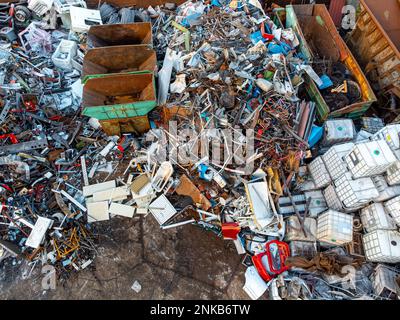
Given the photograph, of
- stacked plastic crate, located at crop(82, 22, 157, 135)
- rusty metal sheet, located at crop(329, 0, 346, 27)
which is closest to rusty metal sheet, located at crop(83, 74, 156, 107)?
stacked plastic crate, located at crop(82, 22, 157, 135)

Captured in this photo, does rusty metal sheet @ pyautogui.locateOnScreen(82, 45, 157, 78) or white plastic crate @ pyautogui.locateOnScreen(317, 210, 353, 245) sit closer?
white plastic crate @ pyautogui.locateOnScreen(317, 210, 353, 245)

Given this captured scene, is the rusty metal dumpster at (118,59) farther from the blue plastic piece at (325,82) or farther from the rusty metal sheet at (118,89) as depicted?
the blue plastic piece at (325,82)

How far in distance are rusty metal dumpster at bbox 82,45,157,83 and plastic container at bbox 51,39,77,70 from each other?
125 centimetres

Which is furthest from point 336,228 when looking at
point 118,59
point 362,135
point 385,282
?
point 118,59

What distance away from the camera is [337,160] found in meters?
6.18

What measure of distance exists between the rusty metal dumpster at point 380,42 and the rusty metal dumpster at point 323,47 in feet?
2.77

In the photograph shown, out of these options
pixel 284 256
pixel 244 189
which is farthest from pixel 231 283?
pixel 244 189

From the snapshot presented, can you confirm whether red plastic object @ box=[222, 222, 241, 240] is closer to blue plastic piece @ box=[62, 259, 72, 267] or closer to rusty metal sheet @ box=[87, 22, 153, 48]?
blue plastic piece @ box=[62, 259, 72, 267]

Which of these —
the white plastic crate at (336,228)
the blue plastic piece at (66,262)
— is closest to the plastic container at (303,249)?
the white plastic crate at (336,228)

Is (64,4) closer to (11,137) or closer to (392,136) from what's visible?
(11,137)

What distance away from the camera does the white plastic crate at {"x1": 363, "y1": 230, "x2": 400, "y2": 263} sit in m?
5.59

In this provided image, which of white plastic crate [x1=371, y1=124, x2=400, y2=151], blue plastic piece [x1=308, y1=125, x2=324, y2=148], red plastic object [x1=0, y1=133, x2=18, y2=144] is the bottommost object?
red plastic object [x1=0, y1=133, x2=18, y2=144]

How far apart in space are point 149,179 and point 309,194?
3684 millimetres

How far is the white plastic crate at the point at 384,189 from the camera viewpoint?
5742 millimetres
